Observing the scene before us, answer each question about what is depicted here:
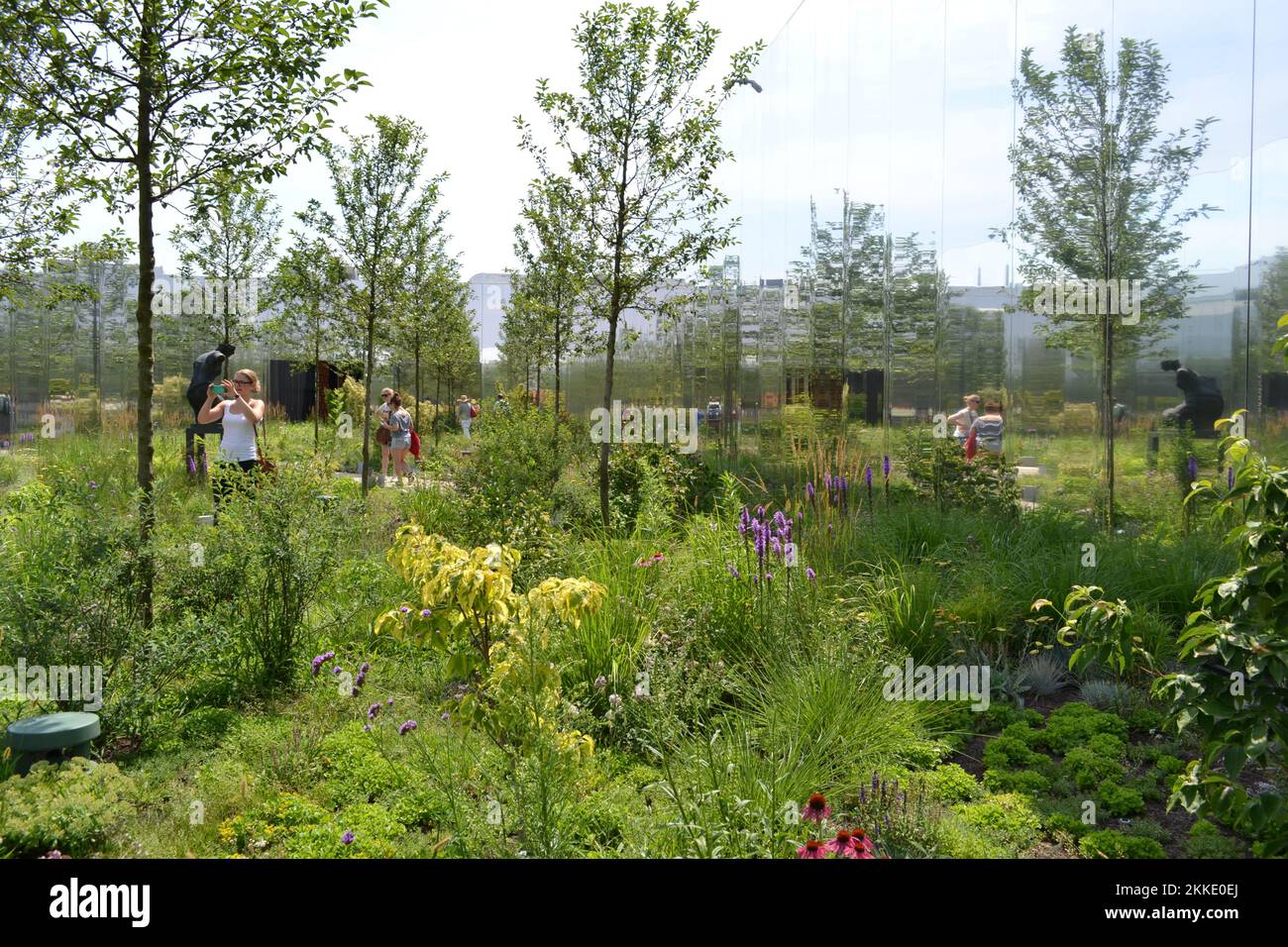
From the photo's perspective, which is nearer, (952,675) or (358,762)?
(358,762)

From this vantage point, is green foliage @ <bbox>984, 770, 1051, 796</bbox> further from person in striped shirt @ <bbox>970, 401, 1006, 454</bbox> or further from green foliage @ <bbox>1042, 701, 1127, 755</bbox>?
person in striped shirt @ <bbox>970, 401, 1006, 454</bbox>

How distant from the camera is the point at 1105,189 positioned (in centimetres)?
743

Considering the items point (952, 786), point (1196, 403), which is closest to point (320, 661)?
point (952, 786)

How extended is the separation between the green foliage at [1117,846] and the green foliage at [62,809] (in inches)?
148

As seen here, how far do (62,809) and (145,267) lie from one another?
11.5 ft

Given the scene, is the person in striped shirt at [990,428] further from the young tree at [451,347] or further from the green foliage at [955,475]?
the young tree at [451,347]

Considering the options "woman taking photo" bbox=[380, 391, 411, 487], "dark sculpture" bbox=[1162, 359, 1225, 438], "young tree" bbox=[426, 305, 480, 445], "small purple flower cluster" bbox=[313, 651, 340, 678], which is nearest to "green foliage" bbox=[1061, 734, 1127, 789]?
"dark sculpture" bbox=[1162, 359, 1225, 438]

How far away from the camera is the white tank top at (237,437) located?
8.86 metres

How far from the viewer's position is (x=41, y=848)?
347cm

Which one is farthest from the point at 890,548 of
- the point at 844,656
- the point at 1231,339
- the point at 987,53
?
the point at 987,53

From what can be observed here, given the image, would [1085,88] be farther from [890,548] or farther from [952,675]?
[952,675]

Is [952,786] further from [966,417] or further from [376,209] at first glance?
[376,209]

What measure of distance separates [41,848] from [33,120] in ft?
15.0

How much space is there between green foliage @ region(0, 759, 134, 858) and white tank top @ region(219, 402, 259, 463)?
5412 millimetres
